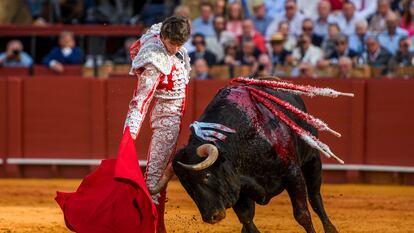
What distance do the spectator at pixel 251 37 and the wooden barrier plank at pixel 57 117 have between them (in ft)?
5.59

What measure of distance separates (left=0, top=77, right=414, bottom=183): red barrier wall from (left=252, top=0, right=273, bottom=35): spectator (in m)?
1.20

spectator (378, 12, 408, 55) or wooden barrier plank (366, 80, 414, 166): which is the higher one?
spectator (378, 12, 408, 55)

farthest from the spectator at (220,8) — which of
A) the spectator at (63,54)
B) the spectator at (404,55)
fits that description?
the spectator at (404,55)

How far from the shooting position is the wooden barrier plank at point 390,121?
11586 mm

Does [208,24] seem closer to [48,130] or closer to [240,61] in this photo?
[240,61]

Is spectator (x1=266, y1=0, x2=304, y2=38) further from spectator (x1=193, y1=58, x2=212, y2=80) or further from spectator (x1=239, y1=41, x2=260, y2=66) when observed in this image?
spectator (x1=193, y1=58, x2=212, y2=80)

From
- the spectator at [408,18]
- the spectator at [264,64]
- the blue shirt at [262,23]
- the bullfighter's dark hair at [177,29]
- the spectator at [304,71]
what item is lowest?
the spectator at [304,71]

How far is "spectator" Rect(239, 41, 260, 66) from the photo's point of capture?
11828 millimetres

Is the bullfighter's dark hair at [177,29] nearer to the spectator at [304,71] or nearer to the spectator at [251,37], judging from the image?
the spectator at [304,71]

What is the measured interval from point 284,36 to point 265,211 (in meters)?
2.92

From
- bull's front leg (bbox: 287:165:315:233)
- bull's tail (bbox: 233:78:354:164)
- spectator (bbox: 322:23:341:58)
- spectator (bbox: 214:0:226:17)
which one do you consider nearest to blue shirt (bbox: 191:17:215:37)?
spectator (bbox: 214:0:226:17)

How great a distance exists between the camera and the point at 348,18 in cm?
1226

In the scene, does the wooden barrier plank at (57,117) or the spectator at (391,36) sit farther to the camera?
the wooden barrier plank at (57,117)

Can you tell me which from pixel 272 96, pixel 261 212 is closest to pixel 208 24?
pixel 261 212
